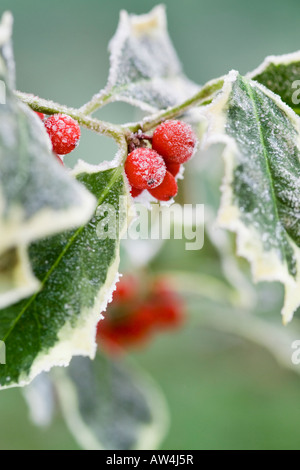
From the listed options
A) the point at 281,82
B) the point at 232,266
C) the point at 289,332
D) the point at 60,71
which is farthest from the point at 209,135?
the point at 60,71

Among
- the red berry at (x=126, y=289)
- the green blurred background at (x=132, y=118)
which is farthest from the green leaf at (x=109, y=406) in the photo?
the green blurred background at (x=132, y=118)

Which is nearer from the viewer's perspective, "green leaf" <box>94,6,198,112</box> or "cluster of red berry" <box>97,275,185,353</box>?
"green leaf" <box>94,6,198,112</box>

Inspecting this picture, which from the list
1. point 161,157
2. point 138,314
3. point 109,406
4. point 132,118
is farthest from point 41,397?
point 132,118


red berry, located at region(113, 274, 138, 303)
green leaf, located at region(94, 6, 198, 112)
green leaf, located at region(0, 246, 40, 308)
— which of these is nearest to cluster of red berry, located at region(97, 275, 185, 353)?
red berry, located at region(113, 274, 138, 303)

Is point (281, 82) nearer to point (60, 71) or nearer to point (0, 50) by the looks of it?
point (0, 50)

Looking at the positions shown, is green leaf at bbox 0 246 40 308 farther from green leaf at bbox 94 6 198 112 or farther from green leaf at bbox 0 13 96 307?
green leaf at bbox 94 6 198 112

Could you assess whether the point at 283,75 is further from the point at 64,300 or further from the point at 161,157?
the point at 64,300

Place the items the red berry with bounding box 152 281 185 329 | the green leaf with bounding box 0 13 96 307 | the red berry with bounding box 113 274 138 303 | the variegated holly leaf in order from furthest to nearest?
the red berry with bounding box 152 281 185 329
the red berry with bounding box 113 274 138 303
the variegated holly leaf
the green leaf with bounding box 0 13 96 307

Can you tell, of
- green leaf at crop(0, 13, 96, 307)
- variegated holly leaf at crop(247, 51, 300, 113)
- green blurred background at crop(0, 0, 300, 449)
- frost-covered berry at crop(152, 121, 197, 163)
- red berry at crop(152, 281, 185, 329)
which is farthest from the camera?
green blurred background at crop(0, 0, 300, 449)
